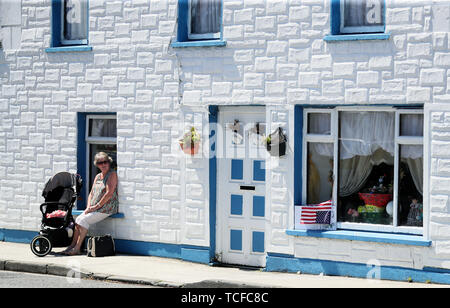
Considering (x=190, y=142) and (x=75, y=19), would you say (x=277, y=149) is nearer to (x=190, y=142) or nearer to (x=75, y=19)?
(x=190, y=142)

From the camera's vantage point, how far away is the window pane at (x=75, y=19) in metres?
14.5

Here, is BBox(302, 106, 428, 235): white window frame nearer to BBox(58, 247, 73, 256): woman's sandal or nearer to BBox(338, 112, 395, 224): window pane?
BBox(338, 112, 395, 224): window pane

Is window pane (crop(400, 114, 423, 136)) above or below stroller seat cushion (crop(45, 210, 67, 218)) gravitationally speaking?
above

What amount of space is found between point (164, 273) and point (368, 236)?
3074mm

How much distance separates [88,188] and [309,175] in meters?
4.27

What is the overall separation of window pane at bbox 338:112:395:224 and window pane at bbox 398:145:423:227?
18 cm

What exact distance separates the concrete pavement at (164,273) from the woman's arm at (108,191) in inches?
35.1

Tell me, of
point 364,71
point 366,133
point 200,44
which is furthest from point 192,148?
point 364,71

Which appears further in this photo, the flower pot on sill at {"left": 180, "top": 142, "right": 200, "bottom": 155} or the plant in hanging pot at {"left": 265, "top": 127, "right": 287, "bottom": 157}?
the flower pot on sill at {"left": 180, "top": 142, "right": 200, "bottom": 155}

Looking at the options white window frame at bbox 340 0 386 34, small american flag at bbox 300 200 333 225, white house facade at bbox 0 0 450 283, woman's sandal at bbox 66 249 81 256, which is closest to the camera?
white house facade at bbox 0 0 450 283

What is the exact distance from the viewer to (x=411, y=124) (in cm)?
1170

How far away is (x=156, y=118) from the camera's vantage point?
13508mm

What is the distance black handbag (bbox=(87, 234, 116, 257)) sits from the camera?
44.2ft

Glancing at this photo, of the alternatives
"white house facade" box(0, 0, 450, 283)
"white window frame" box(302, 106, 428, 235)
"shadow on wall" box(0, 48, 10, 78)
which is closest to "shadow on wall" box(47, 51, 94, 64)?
"white house facade" box(0, 0, 450, 283)
